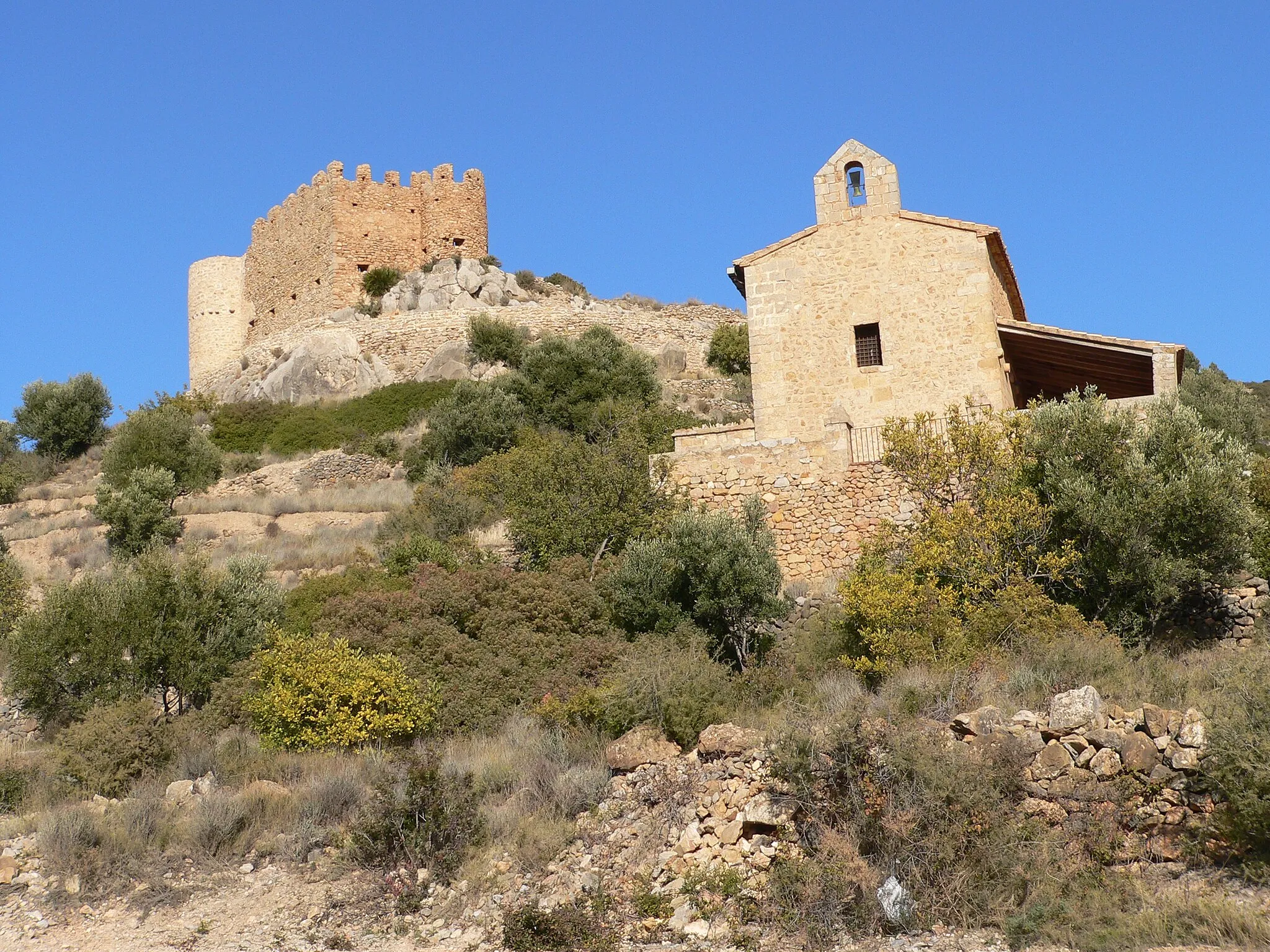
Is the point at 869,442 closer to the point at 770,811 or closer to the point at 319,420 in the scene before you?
the point at 770,811

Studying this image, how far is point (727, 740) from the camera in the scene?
466 inches

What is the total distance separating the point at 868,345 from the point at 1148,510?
7059 mm

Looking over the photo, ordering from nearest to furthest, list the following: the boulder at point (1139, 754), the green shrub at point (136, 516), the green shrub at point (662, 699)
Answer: the boulder at point (1139, 754) → the green shrub at point (662, 699) → the green shrub at point (136, 516)

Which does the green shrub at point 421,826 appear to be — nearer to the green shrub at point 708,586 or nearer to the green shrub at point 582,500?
the green shrub at point 708,586

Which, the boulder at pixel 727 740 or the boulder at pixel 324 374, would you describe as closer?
the boulder at pixel 727 740

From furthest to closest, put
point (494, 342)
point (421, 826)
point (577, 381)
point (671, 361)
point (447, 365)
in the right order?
point (671, 361), point (447, 365), point (494, 342), point (577, 381), point (421, 826)

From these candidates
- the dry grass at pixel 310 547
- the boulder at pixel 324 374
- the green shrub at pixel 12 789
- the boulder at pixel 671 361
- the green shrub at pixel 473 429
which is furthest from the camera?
the boulder at pixel 324 374

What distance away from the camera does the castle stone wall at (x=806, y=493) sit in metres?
18.0

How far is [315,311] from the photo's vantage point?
141 feet

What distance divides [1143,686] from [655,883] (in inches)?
190

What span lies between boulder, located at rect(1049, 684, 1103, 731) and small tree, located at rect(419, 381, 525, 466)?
66.2ft

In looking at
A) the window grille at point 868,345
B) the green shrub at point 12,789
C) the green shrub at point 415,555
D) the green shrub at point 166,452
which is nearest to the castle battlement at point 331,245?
the green shrub at point 166,452

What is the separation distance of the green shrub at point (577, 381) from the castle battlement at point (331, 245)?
11.7 meters

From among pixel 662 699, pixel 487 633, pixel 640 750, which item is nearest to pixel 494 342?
pixel 487 633
